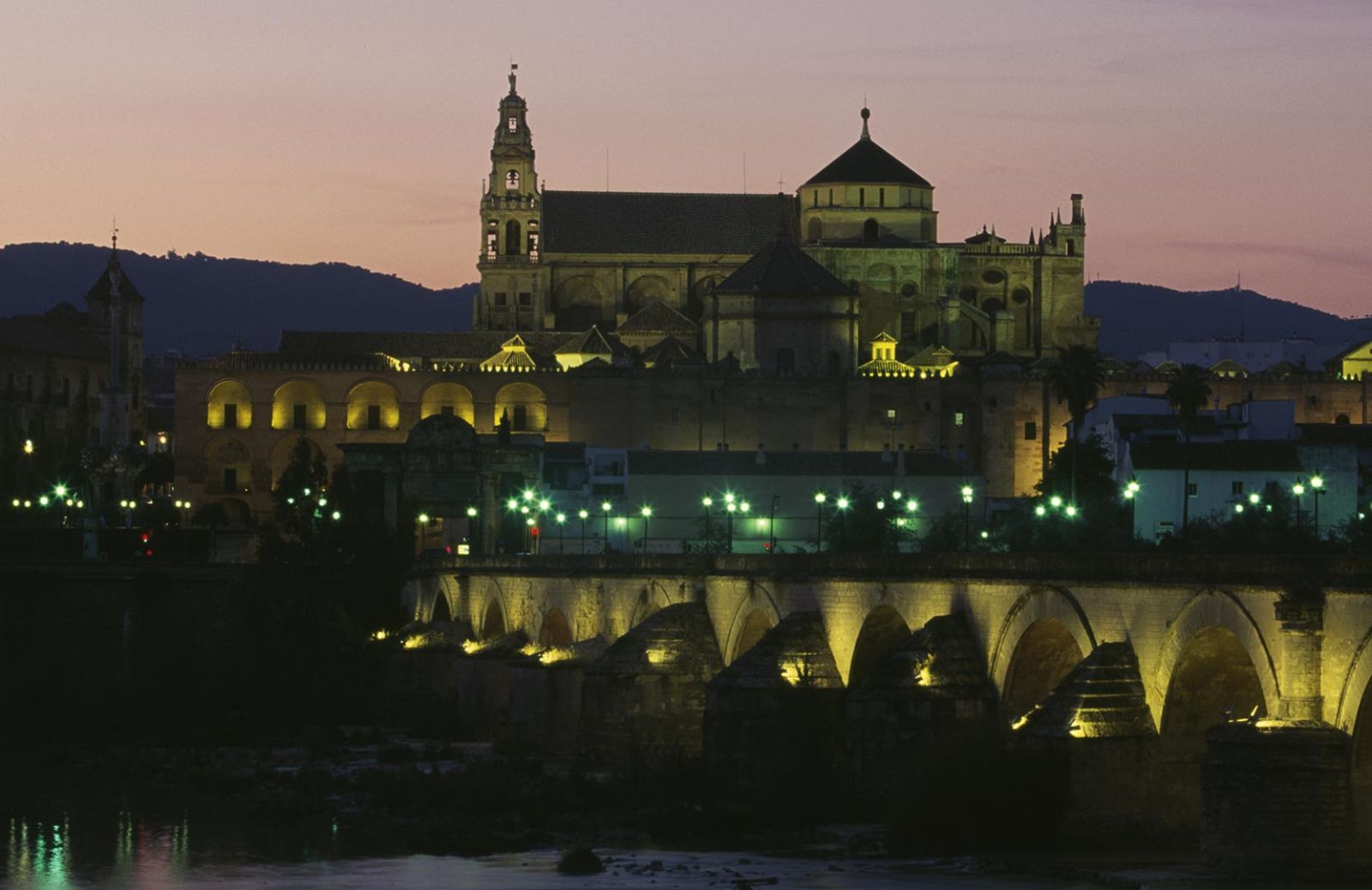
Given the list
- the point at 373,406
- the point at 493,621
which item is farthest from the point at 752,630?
the point at 373,406

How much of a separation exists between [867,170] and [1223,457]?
58504mm

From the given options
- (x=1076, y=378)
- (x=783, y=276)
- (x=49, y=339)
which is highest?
(x=783, y=276)

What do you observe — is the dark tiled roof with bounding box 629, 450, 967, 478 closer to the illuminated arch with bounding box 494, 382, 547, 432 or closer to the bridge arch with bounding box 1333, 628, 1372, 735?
the illuminated arch with bounding box 494, 382, 547, 432

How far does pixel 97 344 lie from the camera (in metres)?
128

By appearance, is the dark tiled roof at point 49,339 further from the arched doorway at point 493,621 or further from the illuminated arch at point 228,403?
the arched doorway at point 493,621

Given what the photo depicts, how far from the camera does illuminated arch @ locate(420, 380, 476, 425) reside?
382 feet

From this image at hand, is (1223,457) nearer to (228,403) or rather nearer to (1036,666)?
(1036,666)

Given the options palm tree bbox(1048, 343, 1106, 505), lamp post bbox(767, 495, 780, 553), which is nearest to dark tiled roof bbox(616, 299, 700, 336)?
palm tree bbox(1048, 343, 1106, 505)

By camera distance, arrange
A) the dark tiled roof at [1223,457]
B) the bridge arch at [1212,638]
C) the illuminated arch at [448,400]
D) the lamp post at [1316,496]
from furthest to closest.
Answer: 1. the illuminated arch at [448,400]
2. the dark tiled roof at [1223,457]
3. the lamp post at [1316,496]
4. the bridge arch at [1212,638]

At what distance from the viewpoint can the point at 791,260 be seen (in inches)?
4587

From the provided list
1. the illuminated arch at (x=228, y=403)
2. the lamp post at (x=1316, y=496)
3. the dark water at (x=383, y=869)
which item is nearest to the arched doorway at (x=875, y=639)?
the dark water at (x=383, y=869)

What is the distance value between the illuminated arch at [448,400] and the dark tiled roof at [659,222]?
13.1 meters

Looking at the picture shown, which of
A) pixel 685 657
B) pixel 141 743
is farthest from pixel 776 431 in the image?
pixel 685 657

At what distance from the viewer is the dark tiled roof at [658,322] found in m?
123
